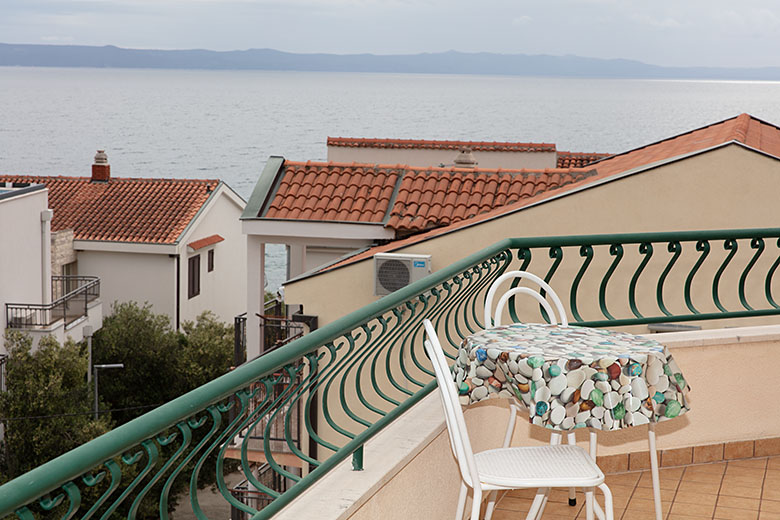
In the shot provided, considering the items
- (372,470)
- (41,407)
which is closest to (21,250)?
(41,407)

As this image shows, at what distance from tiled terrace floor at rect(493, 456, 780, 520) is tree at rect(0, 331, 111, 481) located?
2125 cm

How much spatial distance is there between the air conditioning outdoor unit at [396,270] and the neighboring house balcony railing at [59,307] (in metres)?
15.1

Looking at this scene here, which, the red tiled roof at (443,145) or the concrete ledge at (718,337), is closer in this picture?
the concrete ledge at (718,337)

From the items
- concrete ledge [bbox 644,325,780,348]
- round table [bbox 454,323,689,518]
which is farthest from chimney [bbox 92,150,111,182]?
round table [bbox 454,323,689,518]

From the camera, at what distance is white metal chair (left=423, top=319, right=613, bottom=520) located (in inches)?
118

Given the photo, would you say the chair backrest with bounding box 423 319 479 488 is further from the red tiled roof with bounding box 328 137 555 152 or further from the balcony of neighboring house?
the balcony of neighboring house

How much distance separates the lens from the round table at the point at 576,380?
10.8ft

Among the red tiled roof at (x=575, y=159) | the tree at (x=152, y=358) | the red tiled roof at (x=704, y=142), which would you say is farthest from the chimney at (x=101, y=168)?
the red tiled roof at (x=704, y=142)

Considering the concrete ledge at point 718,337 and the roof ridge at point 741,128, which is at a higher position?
the roof ridge at point 741,128

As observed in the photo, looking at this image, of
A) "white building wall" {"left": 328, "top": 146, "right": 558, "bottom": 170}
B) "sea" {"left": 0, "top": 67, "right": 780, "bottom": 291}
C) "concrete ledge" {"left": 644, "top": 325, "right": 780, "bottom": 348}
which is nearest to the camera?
"concrete ledge" {"left": 644, "top": 325, "right": 780, "bottom": 348}

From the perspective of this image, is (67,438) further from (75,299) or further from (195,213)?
(195,213)

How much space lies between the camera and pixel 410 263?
13.6m

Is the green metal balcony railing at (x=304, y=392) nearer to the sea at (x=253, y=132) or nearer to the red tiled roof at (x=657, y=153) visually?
the red tiled roof at (x=657, y=153)

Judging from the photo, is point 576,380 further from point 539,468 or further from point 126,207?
point 126,207
